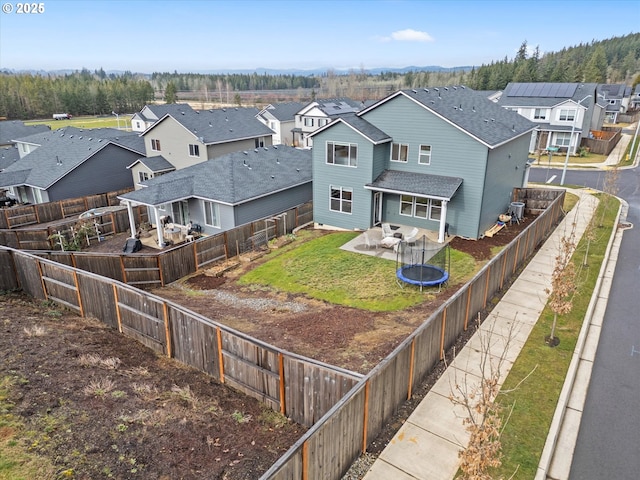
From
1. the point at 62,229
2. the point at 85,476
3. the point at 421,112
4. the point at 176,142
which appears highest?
the point at 421,112

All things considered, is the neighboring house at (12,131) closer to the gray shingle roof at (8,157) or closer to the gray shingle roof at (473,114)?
the gray shingle roof at (8,157)

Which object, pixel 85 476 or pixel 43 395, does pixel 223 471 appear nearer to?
pixel 85 476

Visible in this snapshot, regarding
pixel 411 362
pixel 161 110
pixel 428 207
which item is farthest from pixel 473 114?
pixel 161 110

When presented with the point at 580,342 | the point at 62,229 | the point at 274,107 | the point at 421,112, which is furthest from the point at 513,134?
the point at 274,107

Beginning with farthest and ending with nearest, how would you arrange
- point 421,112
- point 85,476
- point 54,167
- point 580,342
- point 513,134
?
point 54,167 → point 513,134 → point 421,112 → point 580,342 → point 85,476

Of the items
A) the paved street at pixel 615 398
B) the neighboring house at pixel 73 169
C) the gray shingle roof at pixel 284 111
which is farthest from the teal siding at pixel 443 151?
the gray shingle roof at pixel 284 111

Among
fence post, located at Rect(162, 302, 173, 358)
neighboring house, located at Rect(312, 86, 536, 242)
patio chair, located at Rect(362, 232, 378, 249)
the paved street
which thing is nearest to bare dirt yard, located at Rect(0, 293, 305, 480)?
fence post, located at Rect(162, 302, 173, 358)
